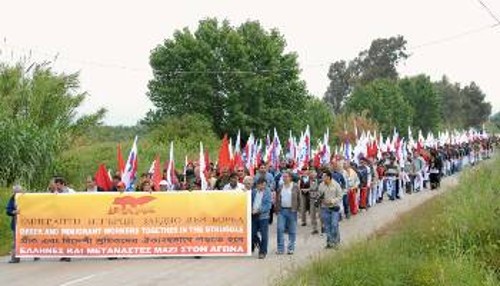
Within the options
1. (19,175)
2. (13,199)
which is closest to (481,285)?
(13,199)

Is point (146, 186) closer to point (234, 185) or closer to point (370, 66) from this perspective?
point (234, 185)

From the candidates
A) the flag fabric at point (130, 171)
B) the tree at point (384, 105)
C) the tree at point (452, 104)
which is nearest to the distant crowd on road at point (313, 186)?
the flag fabric at point (130, 171)

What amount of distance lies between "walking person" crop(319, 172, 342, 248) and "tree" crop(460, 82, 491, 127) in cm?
10983

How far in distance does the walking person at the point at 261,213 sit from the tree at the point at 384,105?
72.8m

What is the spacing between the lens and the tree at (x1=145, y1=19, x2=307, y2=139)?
5894 centimetres

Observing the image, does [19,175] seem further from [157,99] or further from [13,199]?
[157,99]

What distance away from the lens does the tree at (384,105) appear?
9088cm

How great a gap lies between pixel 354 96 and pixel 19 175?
70.2m

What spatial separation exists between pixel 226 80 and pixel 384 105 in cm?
3505

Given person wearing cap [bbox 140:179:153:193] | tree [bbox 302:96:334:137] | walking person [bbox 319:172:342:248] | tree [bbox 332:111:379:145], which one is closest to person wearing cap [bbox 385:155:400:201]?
walking person [bbox 319:172:342:248]

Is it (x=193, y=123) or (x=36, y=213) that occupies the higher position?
(x=193, y=123)

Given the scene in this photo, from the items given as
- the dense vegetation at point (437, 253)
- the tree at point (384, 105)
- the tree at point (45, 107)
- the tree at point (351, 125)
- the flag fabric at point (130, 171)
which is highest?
the tree at point (384, 105)

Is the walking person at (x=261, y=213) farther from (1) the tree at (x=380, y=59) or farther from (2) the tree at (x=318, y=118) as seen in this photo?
(1) the tree at (x=380, y=59)

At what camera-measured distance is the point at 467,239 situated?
1320 centimetres
